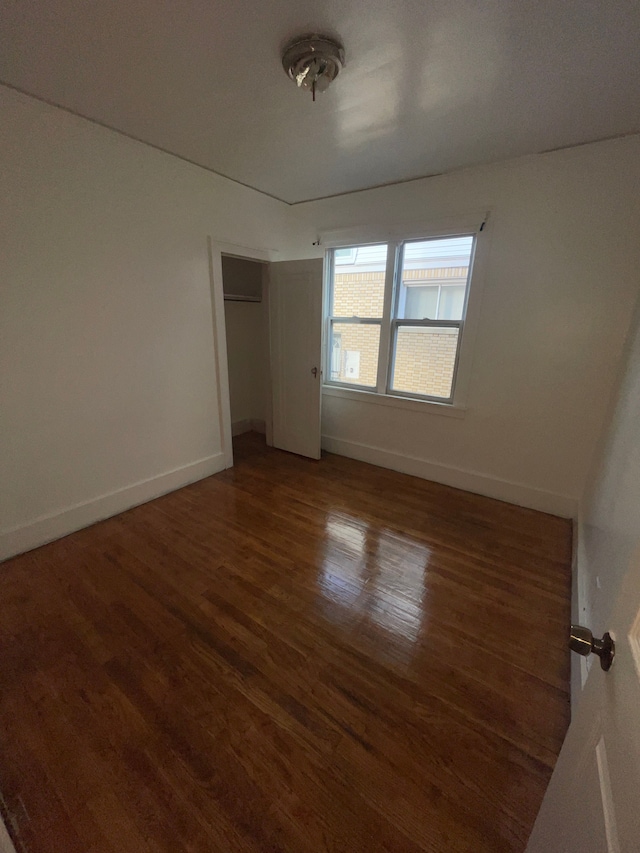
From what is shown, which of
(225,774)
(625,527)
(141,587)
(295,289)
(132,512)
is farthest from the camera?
(295,289)

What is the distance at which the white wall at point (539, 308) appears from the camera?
2.21 m

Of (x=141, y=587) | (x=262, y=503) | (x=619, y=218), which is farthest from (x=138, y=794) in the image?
(x=619, y=218)

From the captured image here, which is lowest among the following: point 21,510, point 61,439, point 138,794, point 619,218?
point 138,794

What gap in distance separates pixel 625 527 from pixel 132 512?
303 cm

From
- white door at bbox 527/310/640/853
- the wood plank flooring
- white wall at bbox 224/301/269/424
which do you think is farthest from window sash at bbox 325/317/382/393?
white door at bbox 527/310/640/853

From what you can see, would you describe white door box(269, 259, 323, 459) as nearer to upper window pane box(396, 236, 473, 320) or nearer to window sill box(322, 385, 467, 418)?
window sill box(322, 385, 467, 418)

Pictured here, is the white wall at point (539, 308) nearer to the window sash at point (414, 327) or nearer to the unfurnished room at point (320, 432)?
the unfurnished room at point (320, 432)

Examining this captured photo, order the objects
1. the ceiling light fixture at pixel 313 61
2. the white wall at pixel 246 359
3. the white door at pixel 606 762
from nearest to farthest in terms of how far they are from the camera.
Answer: the white door at pixel 606 762 → the ceiling light fixture at pixel 313 61 → the white wall at pixel 246 359

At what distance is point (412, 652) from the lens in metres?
1.59

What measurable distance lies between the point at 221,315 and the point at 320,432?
5.15 feet

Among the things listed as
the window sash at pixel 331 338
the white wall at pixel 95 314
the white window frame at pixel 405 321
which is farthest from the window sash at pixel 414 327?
the white wall at pixel 95 314

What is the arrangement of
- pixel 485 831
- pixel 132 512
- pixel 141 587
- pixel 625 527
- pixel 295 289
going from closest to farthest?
1. pixel 485 831
2. pixel 625 527
3. pixel 141 587
4. pixel 132 512
5. pixel 295 289

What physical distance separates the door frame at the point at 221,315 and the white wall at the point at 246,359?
0.92 metres

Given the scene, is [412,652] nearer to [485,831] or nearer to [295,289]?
[485,831]
